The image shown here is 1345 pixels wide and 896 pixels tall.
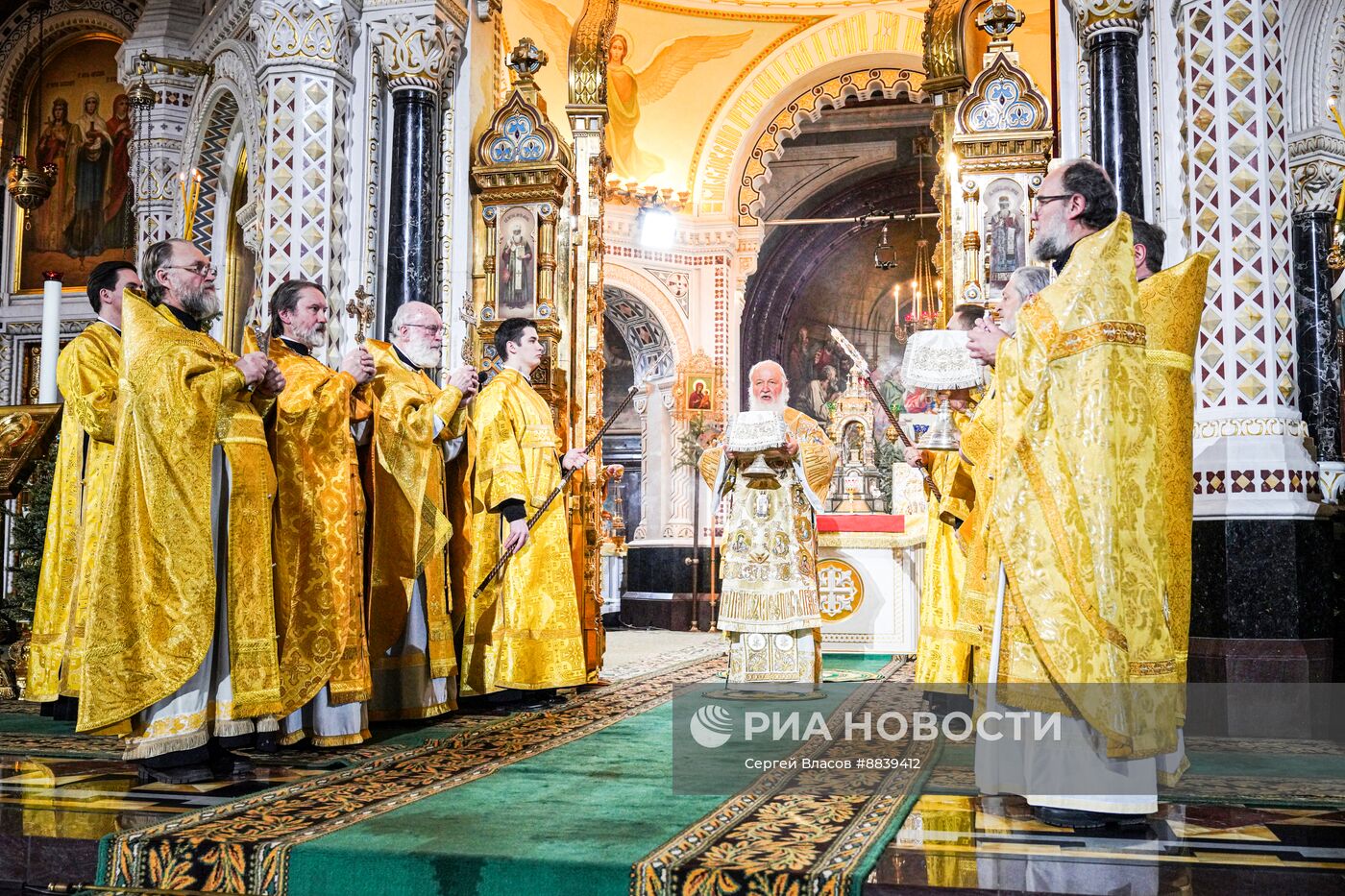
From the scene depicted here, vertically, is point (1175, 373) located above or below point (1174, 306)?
below

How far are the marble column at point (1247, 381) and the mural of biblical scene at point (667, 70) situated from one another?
30.6 ft

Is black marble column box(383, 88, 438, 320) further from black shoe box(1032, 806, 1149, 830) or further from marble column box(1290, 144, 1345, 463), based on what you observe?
marble column box(1290, 144, 1345, 463)

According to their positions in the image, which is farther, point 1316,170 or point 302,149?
point 1316,170

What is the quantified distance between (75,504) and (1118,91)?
5.74 meters

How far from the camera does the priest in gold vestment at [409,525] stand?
18.2 ft

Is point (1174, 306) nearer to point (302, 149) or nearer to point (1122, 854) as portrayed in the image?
point (1122, 854)

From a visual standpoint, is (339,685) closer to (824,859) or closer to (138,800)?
(138,800)

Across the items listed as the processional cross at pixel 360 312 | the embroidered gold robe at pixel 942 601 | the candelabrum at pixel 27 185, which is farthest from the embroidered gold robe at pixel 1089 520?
the candelabrum at pixel 27 185

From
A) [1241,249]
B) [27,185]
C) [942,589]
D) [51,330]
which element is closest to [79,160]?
[27,185]

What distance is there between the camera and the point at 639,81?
593 inches

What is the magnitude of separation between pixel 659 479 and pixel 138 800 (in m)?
11.9

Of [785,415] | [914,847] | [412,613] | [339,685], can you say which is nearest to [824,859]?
[914,847]

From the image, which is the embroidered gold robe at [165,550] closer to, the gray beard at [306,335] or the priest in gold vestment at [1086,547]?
the gray beard at [306,335]

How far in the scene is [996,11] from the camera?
7.28 metres
